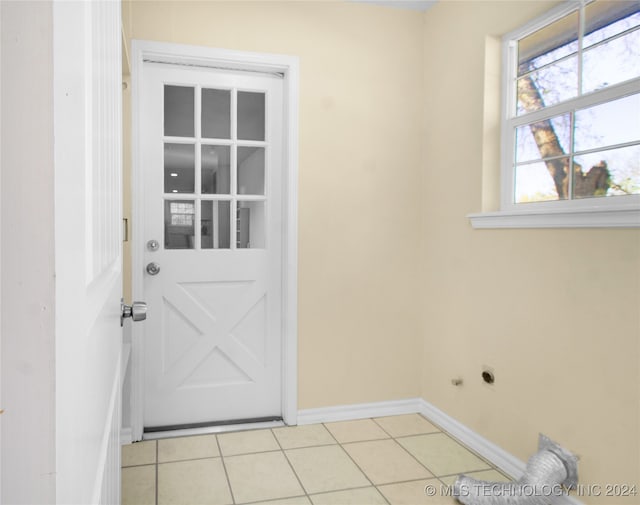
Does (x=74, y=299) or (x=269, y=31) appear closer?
(x=74, y=299)

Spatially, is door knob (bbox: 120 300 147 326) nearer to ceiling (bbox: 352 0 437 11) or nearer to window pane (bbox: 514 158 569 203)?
window pane (bbox: 514 158 569 203)

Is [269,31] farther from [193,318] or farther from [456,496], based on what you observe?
[456,496]

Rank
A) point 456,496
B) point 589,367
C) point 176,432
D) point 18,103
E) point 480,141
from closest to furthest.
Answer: point 18,103
point 589,367
point 456,496
point 480,141
point 176,432

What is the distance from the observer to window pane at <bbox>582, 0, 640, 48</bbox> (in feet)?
6.68

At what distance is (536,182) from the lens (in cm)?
251

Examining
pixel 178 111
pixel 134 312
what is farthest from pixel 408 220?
pixel 134 312

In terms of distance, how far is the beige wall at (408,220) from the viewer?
8.26 ft

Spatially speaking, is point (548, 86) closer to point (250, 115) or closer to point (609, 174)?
point (609, 174)

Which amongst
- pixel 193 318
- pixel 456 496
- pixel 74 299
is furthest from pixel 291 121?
pixel 74 299

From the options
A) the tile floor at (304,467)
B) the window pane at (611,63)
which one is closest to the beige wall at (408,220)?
the tile floor at (304,467)

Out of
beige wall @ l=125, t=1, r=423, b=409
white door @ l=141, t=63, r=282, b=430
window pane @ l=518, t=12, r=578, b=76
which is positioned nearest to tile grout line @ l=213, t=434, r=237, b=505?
white door @ l=141, t=63, r=282, b=430

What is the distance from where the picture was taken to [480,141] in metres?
2.79

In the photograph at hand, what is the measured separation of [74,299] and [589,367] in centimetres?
216

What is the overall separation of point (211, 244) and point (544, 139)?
1.92 metres
